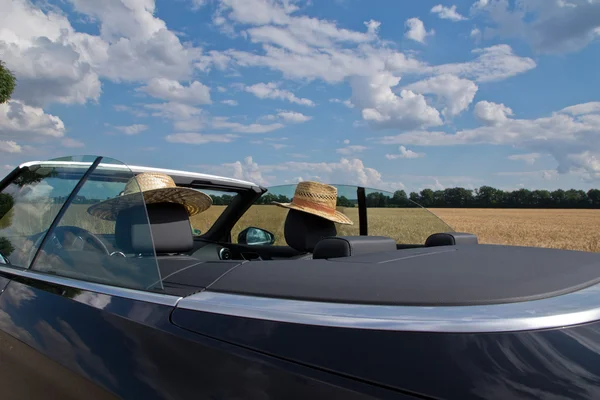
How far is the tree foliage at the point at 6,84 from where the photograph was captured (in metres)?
25.0

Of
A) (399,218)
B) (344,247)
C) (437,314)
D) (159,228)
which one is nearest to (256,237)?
(399,218)

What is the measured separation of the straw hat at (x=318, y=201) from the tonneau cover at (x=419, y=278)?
5.50 ft

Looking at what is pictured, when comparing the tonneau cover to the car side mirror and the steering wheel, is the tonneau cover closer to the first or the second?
the steering wheel

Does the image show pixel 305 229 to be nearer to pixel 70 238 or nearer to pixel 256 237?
pixel 256 237

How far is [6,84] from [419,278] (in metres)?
29.1

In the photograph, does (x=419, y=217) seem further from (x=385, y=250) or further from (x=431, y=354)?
(x=431, y=354)

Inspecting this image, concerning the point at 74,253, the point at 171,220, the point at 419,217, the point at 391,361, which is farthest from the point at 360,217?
the point at 391,361

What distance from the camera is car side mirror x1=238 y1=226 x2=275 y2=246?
177 inches

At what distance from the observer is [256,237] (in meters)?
4.58

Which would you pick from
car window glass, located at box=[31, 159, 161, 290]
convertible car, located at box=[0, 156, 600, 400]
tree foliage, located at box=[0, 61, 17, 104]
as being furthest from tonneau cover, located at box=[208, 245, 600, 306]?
tree foliage, located at box=[0, 61, 17, 104]

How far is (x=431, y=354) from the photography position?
3.36ft

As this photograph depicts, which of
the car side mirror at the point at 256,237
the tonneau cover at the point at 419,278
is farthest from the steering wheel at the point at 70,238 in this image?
the car side mirror at the point at 256,237

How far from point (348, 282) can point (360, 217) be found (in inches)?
95.3

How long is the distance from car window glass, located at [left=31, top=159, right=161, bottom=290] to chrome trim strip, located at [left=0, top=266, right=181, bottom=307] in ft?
0.10
